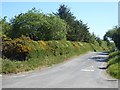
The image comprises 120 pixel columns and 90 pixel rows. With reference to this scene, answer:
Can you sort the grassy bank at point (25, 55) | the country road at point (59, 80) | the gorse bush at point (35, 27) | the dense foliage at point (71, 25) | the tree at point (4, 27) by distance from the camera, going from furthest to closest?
the dense foliage at point (71, 25), the tree at point (4, 27), the gorse bush at point (35, 27), the grassy bank at point (25, 55), the country road at point (59, 80)

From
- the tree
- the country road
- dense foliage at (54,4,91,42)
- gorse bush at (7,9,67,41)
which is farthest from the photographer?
dense foliage at (54,4,91,42)

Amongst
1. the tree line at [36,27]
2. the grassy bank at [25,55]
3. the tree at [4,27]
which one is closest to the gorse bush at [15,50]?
A: the grassy bank at [25,55]

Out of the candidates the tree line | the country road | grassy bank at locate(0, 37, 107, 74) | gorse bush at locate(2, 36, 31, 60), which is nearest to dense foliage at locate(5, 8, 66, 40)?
the tree line

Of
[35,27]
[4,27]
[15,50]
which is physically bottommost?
[15,50]

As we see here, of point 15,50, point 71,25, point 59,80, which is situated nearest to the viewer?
point 59,80

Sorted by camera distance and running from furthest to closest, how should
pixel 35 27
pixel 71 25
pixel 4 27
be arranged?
1. pixel 71 25
2. pixel 4 27
3. pixel 35 27

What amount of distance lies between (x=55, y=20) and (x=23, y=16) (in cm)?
650

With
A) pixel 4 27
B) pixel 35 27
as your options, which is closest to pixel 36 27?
pixel 35 27

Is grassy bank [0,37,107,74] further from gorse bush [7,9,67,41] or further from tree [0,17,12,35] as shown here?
tree [0,17,12,35]

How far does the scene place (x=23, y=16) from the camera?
5700 centimetres

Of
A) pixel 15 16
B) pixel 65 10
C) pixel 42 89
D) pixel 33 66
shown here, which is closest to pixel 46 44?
pixel 33 66

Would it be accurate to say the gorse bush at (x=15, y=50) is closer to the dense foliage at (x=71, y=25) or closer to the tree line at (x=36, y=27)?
the tree line at (x=36, y=27)

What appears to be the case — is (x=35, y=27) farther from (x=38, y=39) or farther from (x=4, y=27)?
(x=4, y=27)

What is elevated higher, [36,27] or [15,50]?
[36,27]
